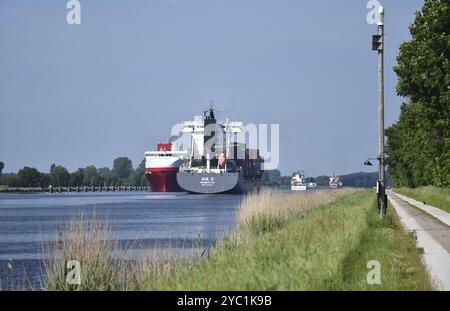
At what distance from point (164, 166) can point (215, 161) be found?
12697 millimetres

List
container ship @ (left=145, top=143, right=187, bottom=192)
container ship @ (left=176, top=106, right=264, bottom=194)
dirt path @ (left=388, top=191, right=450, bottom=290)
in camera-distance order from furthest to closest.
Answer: container ship @ (left=145, top=143, right=187, bottom=192)
container ship @ (left=176, top=106, right=264, bottom=194)
dirt path @ (left=388, top=191, right=450, bottom=290)

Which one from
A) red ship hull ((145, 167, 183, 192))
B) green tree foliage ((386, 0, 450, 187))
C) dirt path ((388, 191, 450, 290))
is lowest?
dirt path ((388, 191, 450, 290))

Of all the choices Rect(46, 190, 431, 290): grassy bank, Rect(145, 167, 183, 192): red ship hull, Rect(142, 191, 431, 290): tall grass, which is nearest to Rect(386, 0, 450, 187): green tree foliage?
Rect(46, 190, 431, 290): grassy bank

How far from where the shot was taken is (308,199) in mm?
49000

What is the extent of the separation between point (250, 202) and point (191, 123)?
359 feet

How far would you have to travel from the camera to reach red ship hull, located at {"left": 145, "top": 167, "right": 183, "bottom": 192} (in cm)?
14562

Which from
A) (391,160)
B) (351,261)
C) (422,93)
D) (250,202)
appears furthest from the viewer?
(391,160)

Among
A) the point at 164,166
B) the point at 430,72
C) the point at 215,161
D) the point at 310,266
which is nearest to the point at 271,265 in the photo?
the point at 310,266

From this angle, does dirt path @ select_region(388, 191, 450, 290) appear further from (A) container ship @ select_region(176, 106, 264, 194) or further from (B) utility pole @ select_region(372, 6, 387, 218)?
(A) container ship @ select_region(176, 106, 264, 194)

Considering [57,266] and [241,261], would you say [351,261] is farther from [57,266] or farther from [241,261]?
[57,266]

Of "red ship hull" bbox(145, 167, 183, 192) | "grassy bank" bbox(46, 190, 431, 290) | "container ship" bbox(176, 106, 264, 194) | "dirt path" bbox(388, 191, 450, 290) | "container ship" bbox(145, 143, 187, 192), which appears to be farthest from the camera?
"red ship hull" bbox(145, 167, 183, 192)

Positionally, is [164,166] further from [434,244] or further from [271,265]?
[271,265]

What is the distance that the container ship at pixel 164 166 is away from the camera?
145 metres
